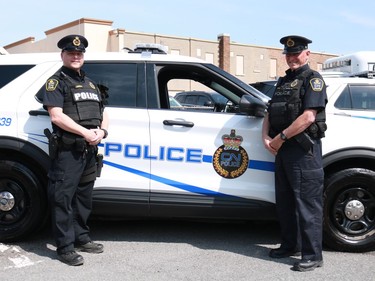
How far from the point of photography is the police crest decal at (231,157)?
417cm

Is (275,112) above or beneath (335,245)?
above

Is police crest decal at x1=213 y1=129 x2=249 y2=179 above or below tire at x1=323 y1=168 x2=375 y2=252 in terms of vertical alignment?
above

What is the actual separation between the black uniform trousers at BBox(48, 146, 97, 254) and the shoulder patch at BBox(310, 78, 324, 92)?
1942mm

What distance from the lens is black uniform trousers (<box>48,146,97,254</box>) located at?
390 centimetres

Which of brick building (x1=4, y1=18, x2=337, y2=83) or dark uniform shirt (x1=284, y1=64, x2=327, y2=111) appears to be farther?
brick building (x1=4, y1=18, x2=337, y2=83)

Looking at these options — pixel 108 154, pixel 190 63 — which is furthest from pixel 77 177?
Result: pixel 190 63

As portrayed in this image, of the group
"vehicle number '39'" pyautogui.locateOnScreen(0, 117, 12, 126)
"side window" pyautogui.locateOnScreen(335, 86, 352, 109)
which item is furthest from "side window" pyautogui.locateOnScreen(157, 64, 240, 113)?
"vehicle number '39'" pyautogui.locateOnScreen(0, 117, 12, 126)

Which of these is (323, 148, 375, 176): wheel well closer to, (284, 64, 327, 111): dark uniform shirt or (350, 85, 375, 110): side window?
(350, 85, 375, 110): side window

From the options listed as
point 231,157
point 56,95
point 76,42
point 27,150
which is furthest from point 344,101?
point 27,150

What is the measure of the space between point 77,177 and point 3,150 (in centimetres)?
89

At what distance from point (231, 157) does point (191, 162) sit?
1.20ft

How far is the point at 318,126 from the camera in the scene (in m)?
3.79

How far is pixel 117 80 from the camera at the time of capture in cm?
438

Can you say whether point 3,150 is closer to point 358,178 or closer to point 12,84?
point 12,84
